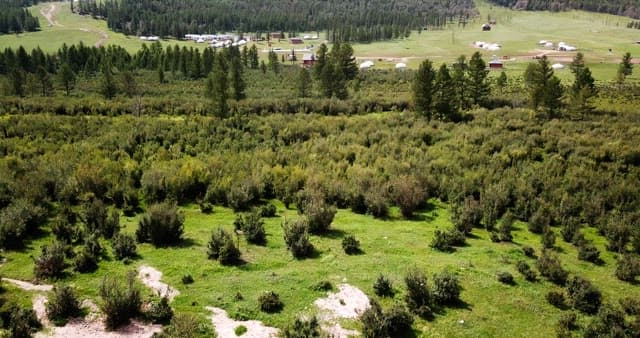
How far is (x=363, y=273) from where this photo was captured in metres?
16.4

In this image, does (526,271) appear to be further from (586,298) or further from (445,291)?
(445,291)

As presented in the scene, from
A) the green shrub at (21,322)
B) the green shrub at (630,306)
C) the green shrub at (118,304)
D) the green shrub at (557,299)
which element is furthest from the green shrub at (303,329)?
the green shrub at (630,306)

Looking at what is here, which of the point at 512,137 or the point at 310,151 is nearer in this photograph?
the point at 310,151

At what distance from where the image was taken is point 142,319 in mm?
13516

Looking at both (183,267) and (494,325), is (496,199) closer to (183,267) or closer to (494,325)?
(494,325)

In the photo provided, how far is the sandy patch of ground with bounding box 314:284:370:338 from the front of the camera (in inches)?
523

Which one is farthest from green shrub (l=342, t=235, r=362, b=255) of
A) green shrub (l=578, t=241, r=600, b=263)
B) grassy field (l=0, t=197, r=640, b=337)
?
green shrub (l=578, t=241, r=600, b=263)

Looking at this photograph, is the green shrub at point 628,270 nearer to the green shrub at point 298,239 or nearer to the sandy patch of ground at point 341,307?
the sandy patch of ground at point 341,307

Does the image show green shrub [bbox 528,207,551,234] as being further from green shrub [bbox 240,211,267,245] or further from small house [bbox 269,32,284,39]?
small house [bbox 269,32,284,39]

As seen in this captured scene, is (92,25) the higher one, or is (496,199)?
(92,25)

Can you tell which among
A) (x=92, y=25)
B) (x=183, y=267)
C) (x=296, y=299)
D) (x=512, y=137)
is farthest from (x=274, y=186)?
(x=92, y=25)

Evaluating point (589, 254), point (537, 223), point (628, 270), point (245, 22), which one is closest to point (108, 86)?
point (537, 223)

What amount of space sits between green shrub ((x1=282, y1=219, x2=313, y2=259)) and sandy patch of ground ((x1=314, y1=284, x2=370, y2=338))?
2.87 meters

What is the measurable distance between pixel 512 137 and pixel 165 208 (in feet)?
99.1
